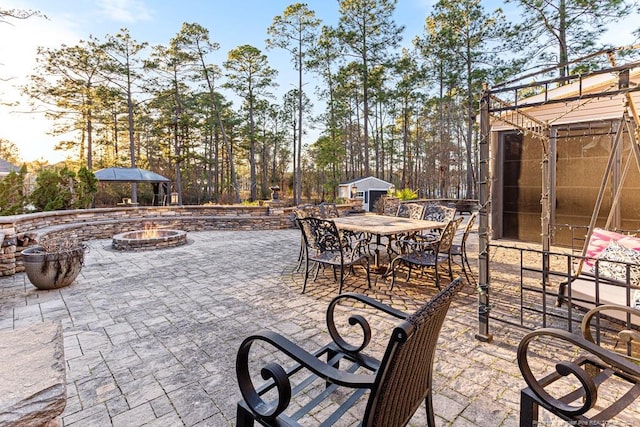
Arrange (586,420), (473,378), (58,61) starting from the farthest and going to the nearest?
(58,61), (473,378), (586,420)

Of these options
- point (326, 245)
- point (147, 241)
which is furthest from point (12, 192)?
point (326, 245)

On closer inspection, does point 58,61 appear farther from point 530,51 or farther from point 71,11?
point 530,51

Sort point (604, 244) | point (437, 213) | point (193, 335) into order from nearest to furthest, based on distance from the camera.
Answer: point (193, 335), point (604, 244), point (437, 213)

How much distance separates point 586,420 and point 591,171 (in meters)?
6.58

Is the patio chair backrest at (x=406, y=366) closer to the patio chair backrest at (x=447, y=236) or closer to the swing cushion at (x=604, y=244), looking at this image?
the patio chair backrest at (x=447, y=236)

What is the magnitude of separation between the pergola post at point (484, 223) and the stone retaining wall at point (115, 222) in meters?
6.21

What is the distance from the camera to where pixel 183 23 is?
48.9 feet

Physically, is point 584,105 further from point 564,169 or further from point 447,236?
point 447,236

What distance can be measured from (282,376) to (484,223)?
214cm

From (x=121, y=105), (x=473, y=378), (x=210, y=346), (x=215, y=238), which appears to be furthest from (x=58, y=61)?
(x=473, y=378)

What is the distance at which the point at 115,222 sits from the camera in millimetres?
8055

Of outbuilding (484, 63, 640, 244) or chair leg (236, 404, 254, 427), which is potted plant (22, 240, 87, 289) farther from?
outbuilding (484, 63, 640, 244)

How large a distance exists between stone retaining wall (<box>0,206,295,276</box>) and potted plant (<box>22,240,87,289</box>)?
1079 millimetres

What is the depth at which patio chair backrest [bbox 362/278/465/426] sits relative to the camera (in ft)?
3.22
